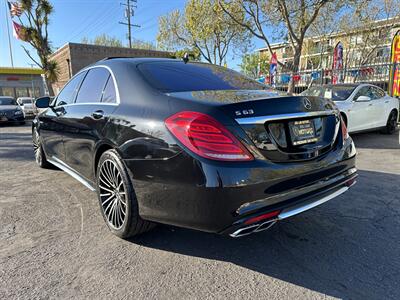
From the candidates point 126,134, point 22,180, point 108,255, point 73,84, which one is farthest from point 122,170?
point 22,180

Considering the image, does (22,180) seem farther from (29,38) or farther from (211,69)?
(29,38)

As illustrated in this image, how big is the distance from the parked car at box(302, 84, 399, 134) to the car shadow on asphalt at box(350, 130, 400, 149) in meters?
0.27

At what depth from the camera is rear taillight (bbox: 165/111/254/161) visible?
1959mm

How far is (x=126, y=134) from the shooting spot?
2471mm

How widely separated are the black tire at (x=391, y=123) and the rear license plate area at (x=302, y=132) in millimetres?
7417

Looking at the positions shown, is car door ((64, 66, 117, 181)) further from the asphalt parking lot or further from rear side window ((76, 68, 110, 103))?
the asphalt parking lot

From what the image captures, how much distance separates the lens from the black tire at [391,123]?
844cm

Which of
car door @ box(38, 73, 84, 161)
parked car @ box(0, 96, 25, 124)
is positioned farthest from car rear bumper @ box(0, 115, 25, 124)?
car door @ box(38, 73, 84, 161)

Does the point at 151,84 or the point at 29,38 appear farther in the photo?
the point at 29,38

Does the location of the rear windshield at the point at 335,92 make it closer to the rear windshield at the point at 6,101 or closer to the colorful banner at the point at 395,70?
the colorful banner at the point at 395,70

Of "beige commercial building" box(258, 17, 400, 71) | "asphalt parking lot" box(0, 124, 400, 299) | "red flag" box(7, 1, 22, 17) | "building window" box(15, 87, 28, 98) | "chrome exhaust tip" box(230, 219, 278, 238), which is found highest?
"red flag" box(7, 1, 22, 17)

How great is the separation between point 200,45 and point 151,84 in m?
26.4

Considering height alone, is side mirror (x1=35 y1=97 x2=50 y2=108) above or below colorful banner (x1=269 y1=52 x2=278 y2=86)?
below

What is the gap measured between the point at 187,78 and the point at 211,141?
3.72 ft
